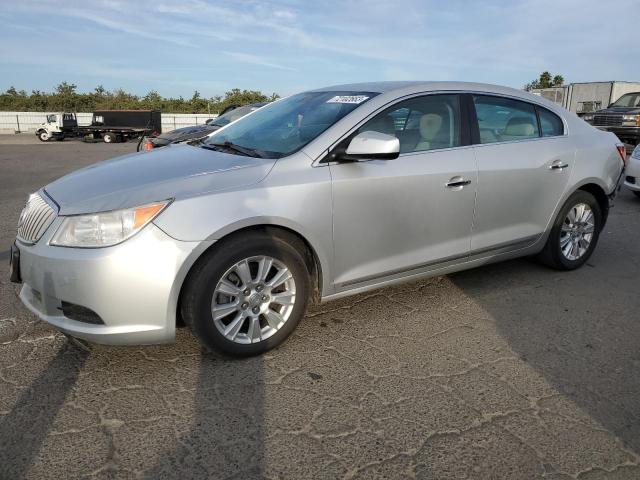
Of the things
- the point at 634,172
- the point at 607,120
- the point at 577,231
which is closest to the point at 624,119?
the point at 607,120

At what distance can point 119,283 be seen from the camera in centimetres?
262

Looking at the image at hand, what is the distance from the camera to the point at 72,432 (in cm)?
242

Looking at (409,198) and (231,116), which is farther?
(231,116)

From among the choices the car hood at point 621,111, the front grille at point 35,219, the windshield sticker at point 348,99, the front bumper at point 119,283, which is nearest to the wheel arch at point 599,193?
the windshield sticker at point 348,99

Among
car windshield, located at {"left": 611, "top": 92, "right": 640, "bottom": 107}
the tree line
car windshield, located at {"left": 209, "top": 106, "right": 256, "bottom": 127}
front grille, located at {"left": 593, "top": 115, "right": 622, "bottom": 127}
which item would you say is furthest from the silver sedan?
the tree line

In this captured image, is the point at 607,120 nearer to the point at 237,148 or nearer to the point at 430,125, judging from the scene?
the point at 430,125

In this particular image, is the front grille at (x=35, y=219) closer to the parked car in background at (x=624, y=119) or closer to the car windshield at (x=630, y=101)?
the parked car in background at (x=624, y=119)

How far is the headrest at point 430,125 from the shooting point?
366 centimetres

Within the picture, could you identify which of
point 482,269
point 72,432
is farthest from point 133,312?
point 482,269

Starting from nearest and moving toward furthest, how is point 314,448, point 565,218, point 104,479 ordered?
point 104,479
point 314,448
point 565,218

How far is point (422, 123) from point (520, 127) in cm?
105

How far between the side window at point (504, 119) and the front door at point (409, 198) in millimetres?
233

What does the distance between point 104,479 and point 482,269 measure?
11.9 ft

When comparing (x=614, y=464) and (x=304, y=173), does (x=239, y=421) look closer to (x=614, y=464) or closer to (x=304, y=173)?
(x=304, y=173)
